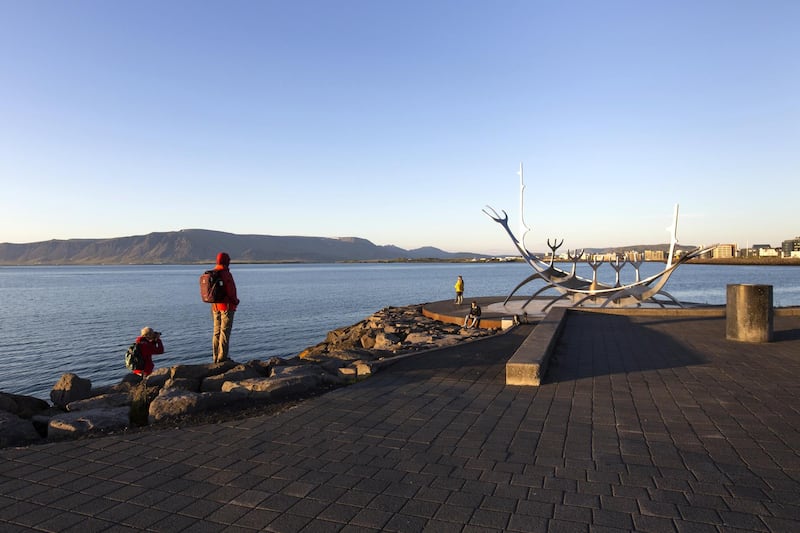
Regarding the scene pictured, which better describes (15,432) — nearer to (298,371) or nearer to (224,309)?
(298,371)

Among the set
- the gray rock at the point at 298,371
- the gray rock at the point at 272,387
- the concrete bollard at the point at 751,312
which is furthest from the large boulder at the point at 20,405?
the concrete bollard at the point at 751,312

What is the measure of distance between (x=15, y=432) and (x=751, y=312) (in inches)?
408

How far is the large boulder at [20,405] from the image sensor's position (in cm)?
675

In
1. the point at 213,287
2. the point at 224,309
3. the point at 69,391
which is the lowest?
the point at 69,391

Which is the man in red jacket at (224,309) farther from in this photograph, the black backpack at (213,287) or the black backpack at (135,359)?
the black backpack at (135,359)

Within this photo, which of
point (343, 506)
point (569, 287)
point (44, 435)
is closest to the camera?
point (343, 506)

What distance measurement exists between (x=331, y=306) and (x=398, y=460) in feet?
120

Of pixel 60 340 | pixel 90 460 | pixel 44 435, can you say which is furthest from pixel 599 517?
pixel 60 340

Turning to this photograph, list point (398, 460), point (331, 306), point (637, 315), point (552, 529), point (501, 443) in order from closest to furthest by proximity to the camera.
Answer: point (552, 529), point (398, 460), point (501, 443), point (637, 315), point (331, 306)

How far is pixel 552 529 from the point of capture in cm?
271

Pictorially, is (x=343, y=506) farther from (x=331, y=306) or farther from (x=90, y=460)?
(x=331, y=306)

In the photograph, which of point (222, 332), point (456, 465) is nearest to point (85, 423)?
point (222, 332)

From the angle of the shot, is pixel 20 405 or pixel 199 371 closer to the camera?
pixel 20 405

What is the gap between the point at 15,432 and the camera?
464 cm
